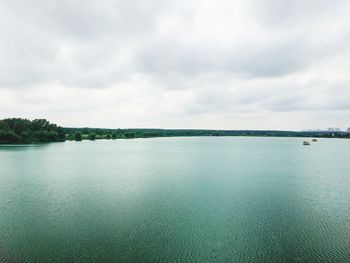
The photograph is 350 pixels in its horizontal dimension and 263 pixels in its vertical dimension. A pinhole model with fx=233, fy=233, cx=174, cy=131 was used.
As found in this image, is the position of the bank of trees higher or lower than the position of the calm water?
higher

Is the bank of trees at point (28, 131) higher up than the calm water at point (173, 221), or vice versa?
the bank of trees at point (28, 131)

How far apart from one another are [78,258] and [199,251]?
16.9 ft

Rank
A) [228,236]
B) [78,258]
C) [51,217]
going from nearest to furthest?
[78,258]
[228,236]
[51,217]

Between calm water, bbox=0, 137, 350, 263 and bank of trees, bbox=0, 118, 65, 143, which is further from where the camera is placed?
bank of trees, bbox=0, 118, 65, 143

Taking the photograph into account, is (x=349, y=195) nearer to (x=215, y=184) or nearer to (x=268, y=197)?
(x=268, y=197)

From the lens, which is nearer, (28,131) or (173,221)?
(173,221)

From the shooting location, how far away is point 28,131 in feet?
323

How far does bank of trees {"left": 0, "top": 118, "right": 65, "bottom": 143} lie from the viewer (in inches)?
3519

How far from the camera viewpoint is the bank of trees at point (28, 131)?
89.4 meters

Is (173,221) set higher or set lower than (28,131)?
lower

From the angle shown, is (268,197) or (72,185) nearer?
(268,197)

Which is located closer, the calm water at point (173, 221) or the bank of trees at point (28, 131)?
the calm water at point (173, 221)

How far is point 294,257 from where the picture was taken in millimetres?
9953

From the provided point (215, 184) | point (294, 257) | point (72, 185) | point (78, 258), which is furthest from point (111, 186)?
point (294, 257)
